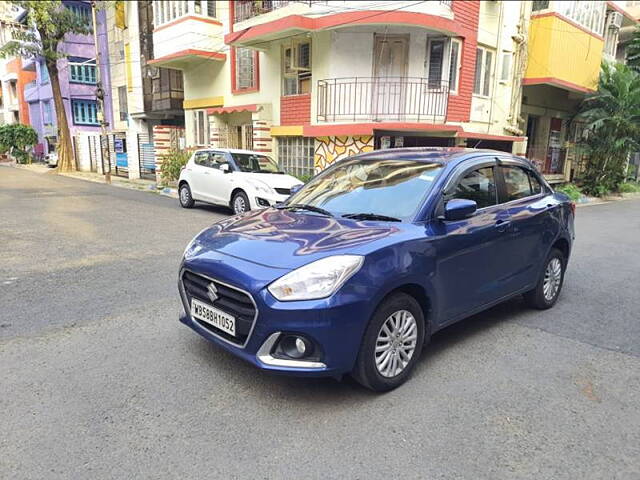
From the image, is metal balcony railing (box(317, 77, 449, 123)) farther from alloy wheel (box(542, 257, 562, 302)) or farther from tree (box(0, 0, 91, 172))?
tree (box(0, 0, 91, 172))

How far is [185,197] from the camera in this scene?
42.8 ft

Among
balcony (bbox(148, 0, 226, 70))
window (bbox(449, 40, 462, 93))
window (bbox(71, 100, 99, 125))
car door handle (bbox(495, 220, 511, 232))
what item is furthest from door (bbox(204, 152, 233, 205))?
window (bbox(71, 100, 99, 125))

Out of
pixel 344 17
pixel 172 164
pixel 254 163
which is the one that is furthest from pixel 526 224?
pixel 172 164

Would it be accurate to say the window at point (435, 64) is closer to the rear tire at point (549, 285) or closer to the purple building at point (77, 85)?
the rear tire at point (549, 285)

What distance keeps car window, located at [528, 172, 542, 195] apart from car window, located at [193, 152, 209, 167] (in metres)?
8.91

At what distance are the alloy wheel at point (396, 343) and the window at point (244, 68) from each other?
1506cm

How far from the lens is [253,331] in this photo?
308 cm

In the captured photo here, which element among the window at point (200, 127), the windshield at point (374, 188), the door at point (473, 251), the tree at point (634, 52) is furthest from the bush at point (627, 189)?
the windshield at point (374, 188)

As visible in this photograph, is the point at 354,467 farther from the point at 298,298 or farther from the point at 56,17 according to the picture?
the point at 56,17

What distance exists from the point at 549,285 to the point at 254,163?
809 cm

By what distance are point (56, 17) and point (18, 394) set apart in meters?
26.7

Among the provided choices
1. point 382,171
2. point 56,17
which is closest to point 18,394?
point 382,171

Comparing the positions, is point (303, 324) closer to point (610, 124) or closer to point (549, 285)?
point (549, 285)

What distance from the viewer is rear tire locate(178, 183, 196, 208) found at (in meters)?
12.9
